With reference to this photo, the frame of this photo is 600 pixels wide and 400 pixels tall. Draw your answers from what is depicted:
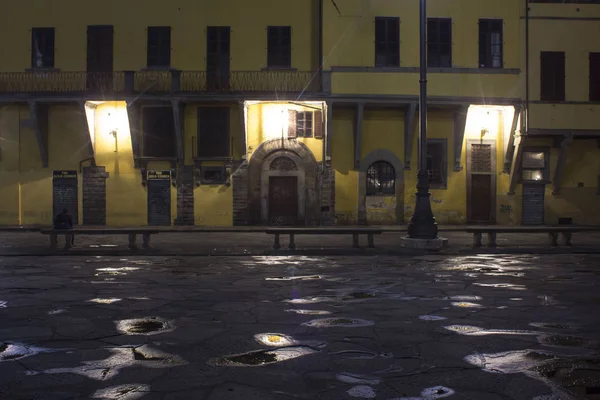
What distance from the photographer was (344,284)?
9367 mm

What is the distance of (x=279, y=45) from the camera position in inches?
1027

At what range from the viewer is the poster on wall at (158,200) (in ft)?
85.8

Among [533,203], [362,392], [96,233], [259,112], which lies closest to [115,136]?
[259,112]

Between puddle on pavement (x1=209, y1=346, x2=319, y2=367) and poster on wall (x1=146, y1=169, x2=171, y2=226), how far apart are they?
21703mm

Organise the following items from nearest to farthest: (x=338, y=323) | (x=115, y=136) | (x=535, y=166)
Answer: (x=338, y=323), (x=115, y=136), (x=535, y=166)

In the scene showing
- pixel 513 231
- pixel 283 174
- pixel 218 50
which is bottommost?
pixel 513 231

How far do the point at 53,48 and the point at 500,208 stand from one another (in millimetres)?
20460

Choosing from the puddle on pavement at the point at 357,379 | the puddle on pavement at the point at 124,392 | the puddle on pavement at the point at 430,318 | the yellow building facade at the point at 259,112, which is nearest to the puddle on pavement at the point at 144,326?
the puddle on pavement at the point at 124,392

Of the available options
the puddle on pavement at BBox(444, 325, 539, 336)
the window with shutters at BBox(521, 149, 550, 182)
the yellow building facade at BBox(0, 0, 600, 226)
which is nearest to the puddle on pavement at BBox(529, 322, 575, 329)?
the puddle on pavement at BBox(444, 325, 539, 336)

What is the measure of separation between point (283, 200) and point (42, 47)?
12.2m

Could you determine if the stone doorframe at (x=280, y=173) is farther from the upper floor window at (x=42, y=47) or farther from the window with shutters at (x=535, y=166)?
the upper floor window at (x=42, y=47)

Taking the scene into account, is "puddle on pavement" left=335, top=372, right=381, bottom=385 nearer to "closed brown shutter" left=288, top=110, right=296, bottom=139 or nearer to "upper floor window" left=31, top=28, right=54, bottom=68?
"closed brown shutter" left=288, top=110, right=296, bottom=139

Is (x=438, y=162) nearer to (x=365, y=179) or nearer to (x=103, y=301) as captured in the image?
(x=365, y=179)

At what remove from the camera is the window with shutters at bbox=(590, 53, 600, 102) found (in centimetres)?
2628
